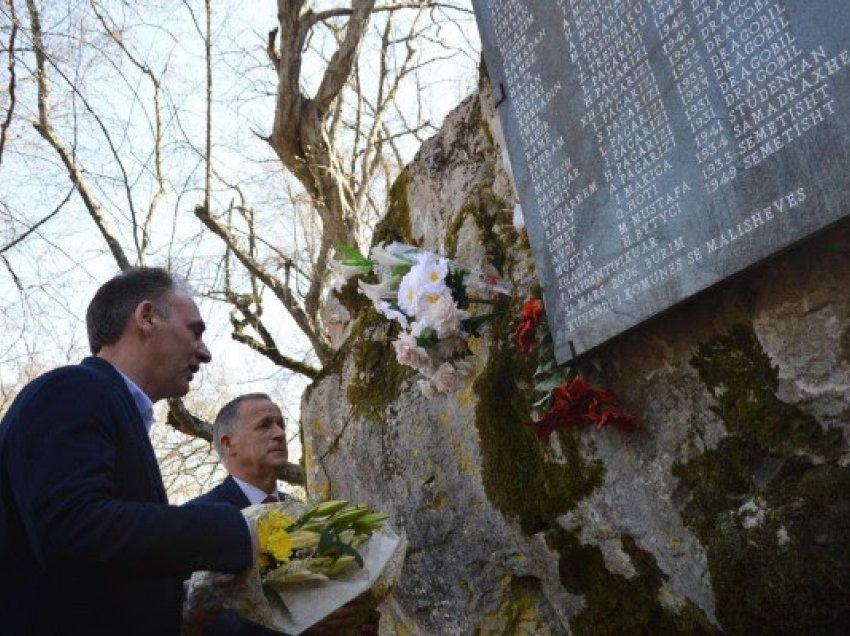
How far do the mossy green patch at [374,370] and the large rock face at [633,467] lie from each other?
19 mm

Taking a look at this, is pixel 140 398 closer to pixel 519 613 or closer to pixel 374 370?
pixel 519 613

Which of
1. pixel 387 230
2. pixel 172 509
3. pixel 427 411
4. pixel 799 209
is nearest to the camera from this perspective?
pixel 172 509

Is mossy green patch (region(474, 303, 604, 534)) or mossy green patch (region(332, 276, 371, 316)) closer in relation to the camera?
mossy green patch (region(474, 303, 604, 534))

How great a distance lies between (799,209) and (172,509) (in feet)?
5.75

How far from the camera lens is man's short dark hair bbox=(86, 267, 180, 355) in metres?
2.53

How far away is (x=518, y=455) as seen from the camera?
3.43 metres

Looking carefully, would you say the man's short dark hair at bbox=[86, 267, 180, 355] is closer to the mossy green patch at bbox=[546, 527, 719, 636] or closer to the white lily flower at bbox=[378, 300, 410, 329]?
the white lily flower at bbox=[378, 300, 410, 329]

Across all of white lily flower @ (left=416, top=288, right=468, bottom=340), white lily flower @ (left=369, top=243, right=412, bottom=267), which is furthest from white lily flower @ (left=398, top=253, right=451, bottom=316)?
white lily flower @ (left=369, top=243, right=412, bottom=267)

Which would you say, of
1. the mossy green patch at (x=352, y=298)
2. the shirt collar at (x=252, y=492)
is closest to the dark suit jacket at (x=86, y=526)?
the shirt collar at (x=252, y=492)

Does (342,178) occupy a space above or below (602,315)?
above

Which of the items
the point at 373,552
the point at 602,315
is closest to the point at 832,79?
the point at 602,315

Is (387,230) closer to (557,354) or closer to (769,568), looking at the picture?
(557,354)

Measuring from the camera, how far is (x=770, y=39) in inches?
94.3

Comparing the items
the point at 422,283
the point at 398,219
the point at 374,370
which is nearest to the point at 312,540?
the point at 422,283
